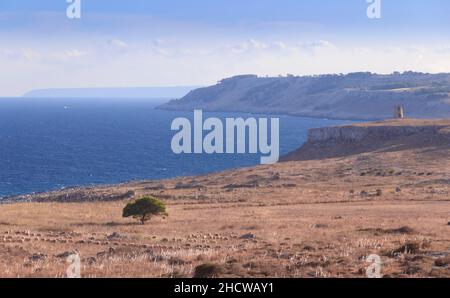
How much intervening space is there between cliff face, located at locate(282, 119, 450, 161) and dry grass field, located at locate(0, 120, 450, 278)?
14.2 metres

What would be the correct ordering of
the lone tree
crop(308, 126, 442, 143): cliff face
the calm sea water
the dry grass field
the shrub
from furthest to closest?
the calm sea water → crop(308, 126, 442, 143): cliff face → the lone tree → the dry grass field → the shrub

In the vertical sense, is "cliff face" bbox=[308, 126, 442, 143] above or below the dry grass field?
above

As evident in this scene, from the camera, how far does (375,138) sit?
88125 mm

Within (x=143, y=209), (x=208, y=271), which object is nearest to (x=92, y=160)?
(x=143, y=209)

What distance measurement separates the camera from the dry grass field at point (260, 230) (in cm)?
1822

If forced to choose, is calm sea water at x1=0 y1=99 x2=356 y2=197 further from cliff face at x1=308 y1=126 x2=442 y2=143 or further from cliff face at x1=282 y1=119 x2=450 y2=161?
cliff face at x1=282 y1=119 x2=450 y2=161

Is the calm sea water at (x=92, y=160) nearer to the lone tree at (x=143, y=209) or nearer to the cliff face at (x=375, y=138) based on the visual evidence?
the cliff face at (x=375, y=138)

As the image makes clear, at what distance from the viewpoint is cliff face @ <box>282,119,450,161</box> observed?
81750 millimetres

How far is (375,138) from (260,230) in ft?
197

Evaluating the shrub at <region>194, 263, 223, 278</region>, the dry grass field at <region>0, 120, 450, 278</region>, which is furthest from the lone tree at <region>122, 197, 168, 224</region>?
the shrub at <region>194, 263, 223, 278</region>

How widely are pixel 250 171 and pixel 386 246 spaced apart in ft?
180

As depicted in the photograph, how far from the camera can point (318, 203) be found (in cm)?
4725

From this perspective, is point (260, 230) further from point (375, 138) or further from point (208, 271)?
point (375, 138)

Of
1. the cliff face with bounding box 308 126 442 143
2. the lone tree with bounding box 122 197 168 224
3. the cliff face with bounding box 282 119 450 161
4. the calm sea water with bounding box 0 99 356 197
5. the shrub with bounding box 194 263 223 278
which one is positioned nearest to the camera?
the shrub with bounding box 194 263 223 278
